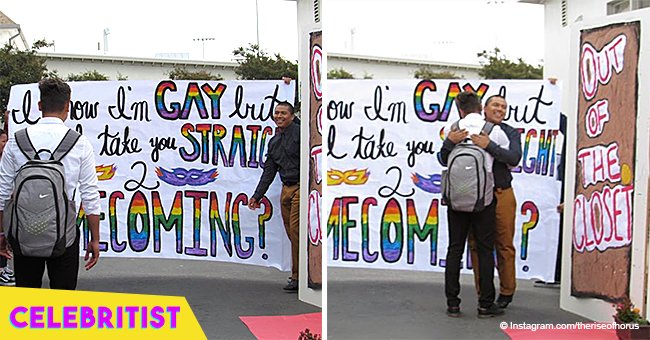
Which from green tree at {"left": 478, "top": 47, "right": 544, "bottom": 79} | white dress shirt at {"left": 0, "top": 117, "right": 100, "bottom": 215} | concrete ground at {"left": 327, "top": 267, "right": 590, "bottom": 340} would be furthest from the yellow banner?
green tree at {"left": 478, "top": 47, "right": 544, "bottom": 79}

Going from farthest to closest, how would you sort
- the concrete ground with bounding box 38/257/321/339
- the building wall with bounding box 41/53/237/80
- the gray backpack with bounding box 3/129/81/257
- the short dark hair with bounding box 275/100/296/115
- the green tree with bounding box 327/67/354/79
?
1. the green tree with bounding box 327/67/354/79
2. the short dark hair with bounding box 275/100/296/115
3. the concrete ground with bounding box 38/257/321/339
4. the building wall with bounding box 41/53/237/80
5. the gray backpack with bounding box 3/129/81/257

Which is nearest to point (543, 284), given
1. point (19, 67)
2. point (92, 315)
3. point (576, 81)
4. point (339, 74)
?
point (576, 81)

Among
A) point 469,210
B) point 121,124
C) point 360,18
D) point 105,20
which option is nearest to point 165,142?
point 121,124

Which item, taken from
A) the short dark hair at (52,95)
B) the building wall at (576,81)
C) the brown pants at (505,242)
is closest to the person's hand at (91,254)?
the short dark hair at (52,95)

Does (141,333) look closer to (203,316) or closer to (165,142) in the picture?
(203,316)

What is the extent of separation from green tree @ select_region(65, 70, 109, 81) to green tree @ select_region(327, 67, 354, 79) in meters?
1.04

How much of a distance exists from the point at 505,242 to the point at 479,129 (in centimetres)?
59

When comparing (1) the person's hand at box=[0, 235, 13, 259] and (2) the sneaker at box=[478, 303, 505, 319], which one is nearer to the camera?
(1) the person's hand at box=[0, 235, 13, 259]

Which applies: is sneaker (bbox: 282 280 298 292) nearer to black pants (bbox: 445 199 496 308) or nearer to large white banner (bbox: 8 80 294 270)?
Answer: large white banner (bbox: 8 80 294 270)

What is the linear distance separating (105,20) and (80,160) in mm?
653

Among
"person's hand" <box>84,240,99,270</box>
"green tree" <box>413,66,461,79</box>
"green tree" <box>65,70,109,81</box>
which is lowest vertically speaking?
"person's hand" <box>84,240,99,270</box>

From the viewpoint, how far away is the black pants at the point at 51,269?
11.6 feet

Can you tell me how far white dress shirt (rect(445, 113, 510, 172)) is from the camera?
395 cm

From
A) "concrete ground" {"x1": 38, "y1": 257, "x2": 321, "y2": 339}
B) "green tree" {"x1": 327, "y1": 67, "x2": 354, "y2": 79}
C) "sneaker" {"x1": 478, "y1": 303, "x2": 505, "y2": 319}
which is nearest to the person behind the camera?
"concrete ground" {"x1": 38, "y1": 257, "x2": 321, "y2": 339}
